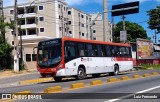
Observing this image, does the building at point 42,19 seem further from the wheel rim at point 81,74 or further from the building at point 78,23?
the wheel rim at point 81,74

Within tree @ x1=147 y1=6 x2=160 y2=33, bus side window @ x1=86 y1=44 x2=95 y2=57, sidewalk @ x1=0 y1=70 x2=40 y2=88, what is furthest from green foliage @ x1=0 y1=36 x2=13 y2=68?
tree @ x1=147 y1=6 x2=160 y2=33

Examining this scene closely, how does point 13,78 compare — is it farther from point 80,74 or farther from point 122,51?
point 122,51

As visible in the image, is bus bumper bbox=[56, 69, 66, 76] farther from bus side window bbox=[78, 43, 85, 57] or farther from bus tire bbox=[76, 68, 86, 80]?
bus side window bbox=[78, 43, 85, 57]

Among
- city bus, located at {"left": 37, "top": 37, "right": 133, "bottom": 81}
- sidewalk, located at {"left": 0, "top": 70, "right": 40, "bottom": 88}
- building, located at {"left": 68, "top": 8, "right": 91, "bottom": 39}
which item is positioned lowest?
sidewalk, located at {"left": 0, "top": 70, "right": 40, "bottom": 88}

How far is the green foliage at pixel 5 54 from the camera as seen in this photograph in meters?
41.4

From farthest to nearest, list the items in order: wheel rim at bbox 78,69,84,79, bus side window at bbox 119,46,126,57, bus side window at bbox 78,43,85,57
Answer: bus side window at bbox 119,46,126,57 → wheel rim at bbox 78,69,84,79 → bus side window at bbox 78,43,85,57

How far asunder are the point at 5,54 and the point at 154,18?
1602 inches

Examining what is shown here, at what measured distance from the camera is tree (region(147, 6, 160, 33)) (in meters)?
72.3

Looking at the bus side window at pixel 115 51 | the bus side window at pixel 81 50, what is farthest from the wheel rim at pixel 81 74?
the bus side window at pixel 115 51

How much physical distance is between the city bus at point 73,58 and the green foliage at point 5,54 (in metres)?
16.6

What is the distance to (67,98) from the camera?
12.6 metres

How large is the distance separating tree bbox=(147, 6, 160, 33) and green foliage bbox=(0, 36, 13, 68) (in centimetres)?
3854

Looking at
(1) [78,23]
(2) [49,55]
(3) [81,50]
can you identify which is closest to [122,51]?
(3) [81,50]

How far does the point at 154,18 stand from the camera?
73.1 meters
